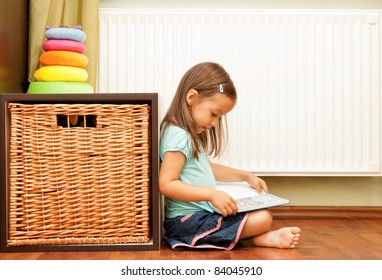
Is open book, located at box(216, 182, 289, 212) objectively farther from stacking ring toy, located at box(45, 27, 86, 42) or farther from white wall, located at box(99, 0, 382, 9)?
white wall, located at box(99, 0, 382, 9)

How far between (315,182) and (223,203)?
0.76 metres

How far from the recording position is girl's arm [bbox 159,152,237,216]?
3.82 feet

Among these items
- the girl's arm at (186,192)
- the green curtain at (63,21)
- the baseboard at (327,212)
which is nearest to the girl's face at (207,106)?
the girl's arm at (186,192)

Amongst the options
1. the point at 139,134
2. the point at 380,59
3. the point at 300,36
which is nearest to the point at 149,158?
the point at 139,134

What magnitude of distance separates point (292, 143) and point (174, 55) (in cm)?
52

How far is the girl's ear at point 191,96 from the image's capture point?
127 cm

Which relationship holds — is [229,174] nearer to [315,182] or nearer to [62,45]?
[315,182]

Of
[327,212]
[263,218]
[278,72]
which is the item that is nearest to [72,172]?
[263,218]

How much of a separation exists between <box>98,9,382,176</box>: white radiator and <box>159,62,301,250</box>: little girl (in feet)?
1.37

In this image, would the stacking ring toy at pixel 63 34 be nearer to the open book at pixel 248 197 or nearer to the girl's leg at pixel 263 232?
the open book at pixel 248 197

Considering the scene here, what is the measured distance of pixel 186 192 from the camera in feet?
3.85

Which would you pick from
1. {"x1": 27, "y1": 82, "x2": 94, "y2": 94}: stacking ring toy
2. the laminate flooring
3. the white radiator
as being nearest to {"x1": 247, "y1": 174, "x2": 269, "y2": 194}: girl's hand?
the laminate flooring

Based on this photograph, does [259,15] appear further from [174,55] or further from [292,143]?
[292,143]

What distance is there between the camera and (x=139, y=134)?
1.17 metres
